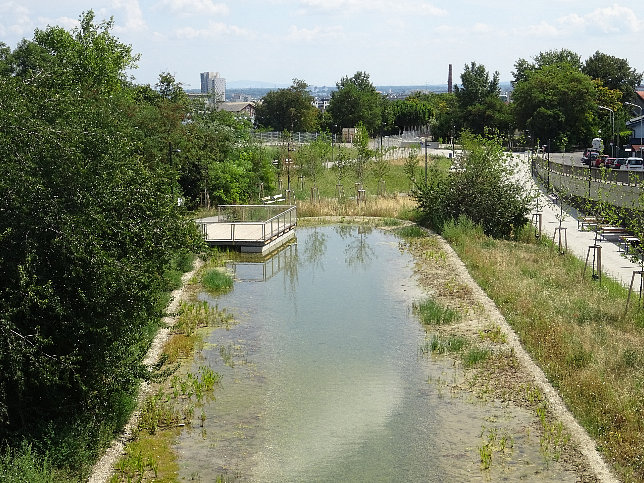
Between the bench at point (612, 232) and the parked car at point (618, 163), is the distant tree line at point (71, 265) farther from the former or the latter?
the parked car at point (618, 163)

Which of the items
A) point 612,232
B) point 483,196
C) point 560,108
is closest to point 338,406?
point 612,232

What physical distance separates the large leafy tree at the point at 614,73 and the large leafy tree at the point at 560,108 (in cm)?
1447

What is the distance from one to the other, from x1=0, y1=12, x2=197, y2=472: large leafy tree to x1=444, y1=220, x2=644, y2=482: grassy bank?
7.21 metres

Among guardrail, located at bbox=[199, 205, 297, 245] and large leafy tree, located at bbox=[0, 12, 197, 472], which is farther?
guardrail, located at bbox=[199, 205, 297, 245]

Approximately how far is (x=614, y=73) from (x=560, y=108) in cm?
1921

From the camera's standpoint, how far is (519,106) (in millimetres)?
75188

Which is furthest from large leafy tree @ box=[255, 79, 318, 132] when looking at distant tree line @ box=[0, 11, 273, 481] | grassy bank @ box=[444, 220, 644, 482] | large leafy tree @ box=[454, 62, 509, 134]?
distant tree line @ box=[0, 11, 273, 481]

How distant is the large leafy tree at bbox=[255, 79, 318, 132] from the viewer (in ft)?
282

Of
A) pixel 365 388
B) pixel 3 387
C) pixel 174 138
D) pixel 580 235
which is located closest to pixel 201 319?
pixel 365 388

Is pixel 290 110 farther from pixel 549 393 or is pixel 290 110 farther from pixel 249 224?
pixel 549 393

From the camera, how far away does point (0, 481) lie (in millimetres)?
9680

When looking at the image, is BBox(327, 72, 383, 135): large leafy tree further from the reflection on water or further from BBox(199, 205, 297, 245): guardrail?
the reflection on water

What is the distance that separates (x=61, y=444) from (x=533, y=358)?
9094 millimetres

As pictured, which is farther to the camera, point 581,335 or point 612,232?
point 612,232
